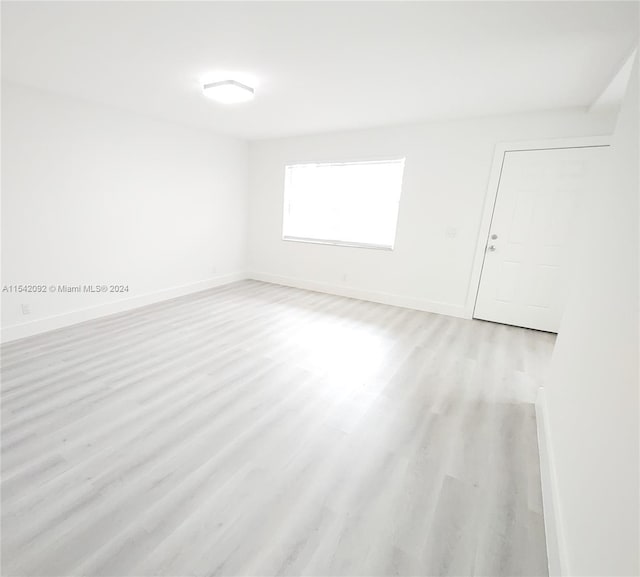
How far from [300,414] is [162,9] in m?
2.49

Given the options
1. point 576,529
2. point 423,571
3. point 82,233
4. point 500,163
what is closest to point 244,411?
point 423,571

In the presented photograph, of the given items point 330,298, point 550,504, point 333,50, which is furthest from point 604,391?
point 330,298

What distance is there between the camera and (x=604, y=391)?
1.10 meters

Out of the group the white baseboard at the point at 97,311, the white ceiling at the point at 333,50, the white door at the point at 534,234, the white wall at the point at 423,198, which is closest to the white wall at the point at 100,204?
the white baseboard at the point at 97,311

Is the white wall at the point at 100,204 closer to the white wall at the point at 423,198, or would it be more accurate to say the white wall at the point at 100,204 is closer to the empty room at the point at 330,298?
the empty room at the point at 330,298

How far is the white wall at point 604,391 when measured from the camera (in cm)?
85

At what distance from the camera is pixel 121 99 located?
10.2ft

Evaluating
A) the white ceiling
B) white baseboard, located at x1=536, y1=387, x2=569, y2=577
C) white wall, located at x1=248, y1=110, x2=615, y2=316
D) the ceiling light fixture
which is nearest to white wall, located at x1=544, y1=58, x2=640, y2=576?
white baseboard, located at x1=536, y1=387, x2=569, y2=577

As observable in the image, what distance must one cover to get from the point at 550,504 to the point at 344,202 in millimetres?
4141

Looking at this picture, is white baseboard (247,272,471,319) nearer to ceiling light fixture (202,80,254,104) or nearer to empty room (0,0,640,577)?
empty room (0,0,640,577)

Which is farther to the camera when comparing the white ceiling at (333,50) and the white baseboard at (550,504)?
the white ceiling at (333,50)

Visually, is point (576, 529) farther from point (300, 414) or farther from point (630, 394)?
point (300, 414)

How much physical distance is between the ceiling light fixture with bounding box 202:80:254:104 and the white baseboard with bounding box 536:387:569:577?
3.30m

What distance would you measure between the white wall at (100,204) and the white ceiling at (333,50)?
395mm
